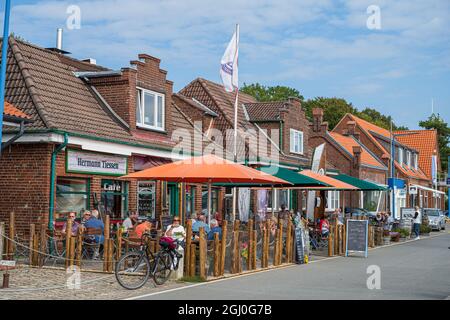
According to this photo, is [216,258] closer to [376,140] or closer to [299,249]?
[299,249]

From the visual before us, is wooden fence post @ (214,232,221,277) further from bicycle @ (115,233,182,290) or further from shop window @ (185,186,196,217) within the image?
shop window @ (185,186,196,217)

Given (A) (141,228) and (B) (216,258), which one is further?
(A) (141,228)

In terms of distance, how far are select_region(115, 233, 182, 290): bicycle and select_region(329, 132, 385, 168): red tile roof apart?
35.8 metres

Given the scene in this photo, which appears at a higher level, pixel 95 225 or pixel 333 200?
pixel 333 200

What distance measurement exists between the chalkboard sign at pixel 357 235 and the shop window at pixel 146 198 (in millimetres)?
6763

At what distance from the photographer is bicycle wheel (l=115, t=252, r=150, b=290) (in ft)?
40.5

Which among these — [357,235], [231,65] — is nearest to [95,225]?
[231,65]

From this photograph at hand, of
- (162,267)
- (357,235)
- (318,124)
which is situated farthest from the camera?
(318,124)

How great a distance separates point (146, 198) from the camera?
75.1ft

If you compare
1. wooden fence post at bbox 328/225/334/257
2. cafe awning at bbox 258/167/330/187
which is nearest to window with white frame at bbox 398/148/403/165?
wooden fence post at bbox 328/225/334/257

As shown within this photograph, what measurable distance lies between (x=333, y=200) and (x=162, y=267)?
32.3m

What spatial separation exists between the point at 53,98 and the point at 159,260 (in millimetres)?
8980

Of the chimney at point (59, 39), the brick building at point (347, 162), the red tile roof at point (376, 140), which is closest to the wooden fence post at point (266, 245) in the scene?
the chimney at point (59, 39)
